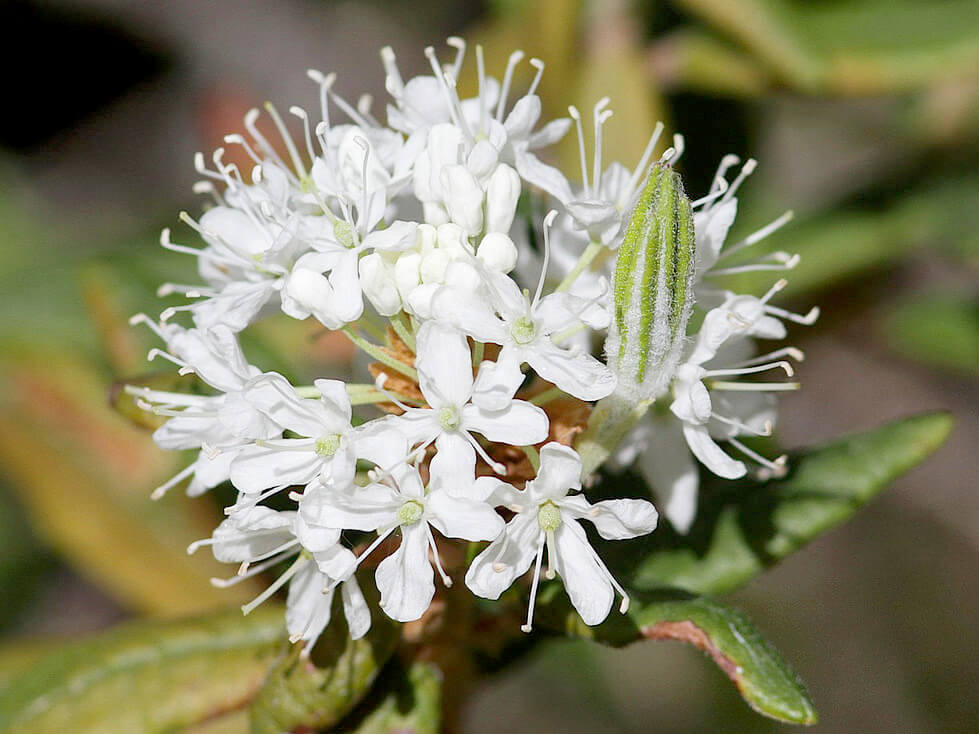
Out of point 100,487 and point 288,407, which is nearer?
point 288,407

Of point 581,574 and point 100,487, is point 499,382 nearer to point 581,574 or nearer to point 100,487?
point 581,574

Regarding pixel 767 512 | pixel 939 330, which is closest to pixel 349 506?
pixel 767 512

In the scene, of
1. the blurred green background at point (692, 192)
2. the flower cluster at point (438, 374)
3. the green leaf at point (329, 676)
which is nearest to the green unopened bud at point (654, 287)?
the flower cluster at point (438, 374)

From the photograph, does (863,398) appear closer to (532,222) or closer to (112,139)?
(532,222)

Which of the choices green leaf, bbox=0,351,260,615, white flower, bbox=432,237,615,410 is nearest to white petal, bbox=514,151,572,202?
white flower, bbox=432,237,615,410

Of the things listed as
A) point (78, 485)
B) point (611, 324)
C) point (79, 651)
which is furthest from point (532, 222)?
point (78, 485)

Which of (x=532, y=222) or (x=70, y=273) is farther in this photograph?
(x=70, y=273)

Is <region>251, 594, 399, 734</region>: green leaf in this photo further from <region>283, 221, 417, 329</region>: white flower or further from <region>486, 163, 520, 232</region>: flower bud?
<region>486, 163, 520, 232</region>: flower bud
